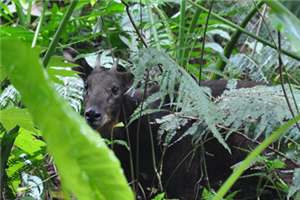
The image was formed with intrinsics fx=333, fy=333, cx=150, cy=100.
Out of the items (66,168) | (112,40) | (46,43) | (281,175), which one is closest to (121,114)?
(112,40)

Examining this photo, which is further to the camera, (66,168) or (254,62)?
(254,62)

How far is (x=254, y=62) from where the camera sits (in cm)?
431

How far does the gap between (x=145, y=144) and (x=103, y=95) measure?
830mm

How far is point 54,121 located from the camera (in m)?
0.59

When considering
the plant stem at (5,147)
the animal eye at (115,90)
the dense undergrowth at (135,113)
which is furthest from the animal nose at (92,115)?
the plant stem at (5,147)

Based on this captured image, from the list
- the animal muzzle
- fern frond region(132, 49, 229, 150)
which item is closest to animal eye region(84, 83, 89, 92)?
the animal muzzle

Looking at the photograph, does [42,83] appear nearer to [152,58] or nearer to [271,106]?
[152,58]

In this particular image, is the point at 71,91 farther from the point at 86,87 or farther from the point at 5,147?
the point at 5,147

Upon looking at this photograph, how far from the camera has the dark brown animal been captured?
3.69m

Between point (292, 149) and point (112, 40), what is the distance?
2655mm

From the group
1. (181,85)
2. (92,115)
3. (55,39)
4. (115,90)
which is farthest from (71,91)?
(55,39)

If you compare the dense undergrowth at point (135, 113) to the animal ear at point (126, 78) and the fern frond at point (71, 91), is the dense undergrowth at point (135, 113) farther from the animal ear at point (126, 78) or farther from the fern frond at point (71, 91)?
the animal ear at point (126, 78)

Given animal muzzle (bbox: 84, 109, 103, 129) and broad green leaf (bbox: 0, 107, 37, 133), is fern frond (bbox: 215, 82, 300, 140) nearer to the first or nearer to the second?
broad green leaf (bbox: 0, 107, 37, 133)

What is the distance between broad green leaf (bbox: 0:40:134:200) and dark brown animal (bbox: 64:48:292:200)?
288 cm
